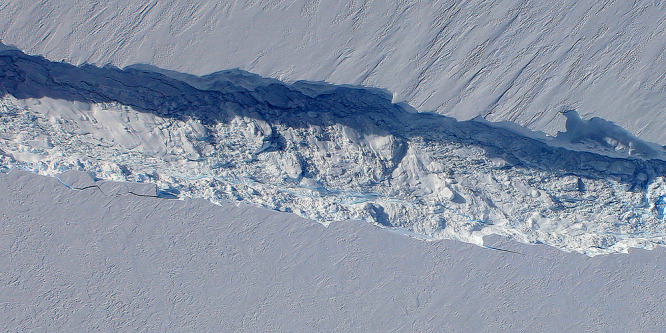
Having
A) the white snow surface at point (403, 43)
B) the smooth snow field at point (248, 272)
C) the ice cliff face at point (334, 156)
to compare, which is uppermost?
the white snow surface at point (403, 43)

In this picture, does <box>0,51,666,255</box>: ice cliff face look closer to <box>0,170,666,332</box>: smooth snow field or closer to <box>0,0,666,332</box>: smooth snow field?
<box>0,0,666,332</box>: smooth snow field

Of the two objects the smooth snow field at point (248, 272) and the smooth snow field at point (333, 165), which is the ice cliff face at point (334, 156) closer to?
the smooth snow field at point (333, 165)

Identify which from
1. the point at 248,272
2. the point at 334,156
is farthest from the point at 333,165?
the point at 248,272

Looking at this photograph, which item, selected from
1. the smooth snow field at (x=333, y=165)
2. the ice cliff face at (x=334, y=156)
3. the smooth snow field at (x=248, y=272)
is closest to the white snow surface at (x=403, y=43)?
the smooth snow field at (x=333, y=165)

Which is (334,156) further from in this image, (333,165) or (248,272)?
(248,272)

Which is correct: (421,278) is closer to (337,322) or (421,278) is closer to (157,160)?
(337,322)

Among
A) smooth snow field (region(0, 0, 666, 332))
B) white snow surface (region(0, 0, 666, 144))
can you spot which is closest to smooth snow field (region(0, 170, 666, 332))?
smooth snow field (region(0, 0, 666, 332))
